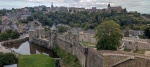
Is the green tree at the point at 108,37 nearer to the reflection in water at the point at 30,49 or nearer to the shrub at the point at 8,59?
the shrub at the point at 8,59

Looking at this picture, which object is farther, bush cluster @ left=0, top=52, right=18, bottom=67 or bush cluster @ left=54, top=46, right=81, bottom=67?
bush cluster @ left=54, top=46, right=81, bottom=67

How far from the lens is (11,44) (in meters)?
45.2

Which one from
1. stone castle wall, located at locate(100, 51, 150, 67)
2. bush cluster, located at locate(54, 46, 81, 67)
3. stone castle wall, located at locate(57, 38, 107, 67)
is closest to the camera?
stone castle wall, located at locate(100, 51, 150, 67)

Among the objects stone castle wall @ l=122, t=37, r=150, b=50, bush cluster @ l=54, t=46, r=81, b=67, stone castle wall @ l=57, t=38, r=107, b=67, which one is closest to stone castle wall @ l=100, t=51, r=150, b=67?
stone castle wall @ l=57, t=38, r=107, b=67

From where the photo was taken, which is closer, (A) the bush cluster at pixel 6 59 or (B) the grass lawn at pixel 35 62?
(A) the bush cluster at pixel 6 59

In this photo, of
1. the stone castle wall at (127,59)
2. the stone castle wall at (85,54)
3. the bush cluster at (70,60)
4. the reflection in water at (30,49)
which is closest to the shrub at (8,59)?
the bush cluster at (70,60)

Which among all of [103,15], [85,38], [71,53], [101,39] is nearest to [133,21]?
[103,15]

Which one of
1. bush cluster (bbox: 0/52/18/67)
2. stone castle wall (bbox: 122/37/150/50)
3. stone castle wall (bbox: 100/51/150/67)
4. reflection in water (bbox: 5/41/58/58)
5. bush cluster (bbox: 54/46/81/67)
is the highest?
stone castle wall (bbox: 100/51/150/67)

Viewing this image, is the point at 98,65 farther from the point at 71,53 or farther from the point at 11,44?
the point at 11,44

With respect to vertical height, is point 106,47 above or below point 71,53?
above

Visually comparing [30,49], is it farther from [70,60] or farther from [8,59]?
[8,59]

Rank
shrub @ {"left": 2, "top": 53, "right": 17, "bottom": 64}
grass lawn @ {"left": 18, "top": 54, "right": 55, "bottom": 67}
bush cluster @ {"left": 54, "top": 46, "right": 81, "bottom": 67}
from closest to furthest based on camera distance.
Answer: shrub @ {"left": 2, "top": 53, "right": 17, "bottom": 64}, grass lawn @ {"left": 18, "top": 54, "right": 55, "bottom": 67}, bush cluster @ {"left": 54, "top": 46, "right": 81, "bottom": 67}

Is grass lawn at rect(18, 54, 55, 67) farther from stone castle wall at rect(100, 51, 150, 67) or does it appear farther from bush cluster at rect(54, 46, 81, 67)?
stone castle wall at rect(100, 51, 150, 67)

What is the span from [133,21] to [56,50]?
124 ft
